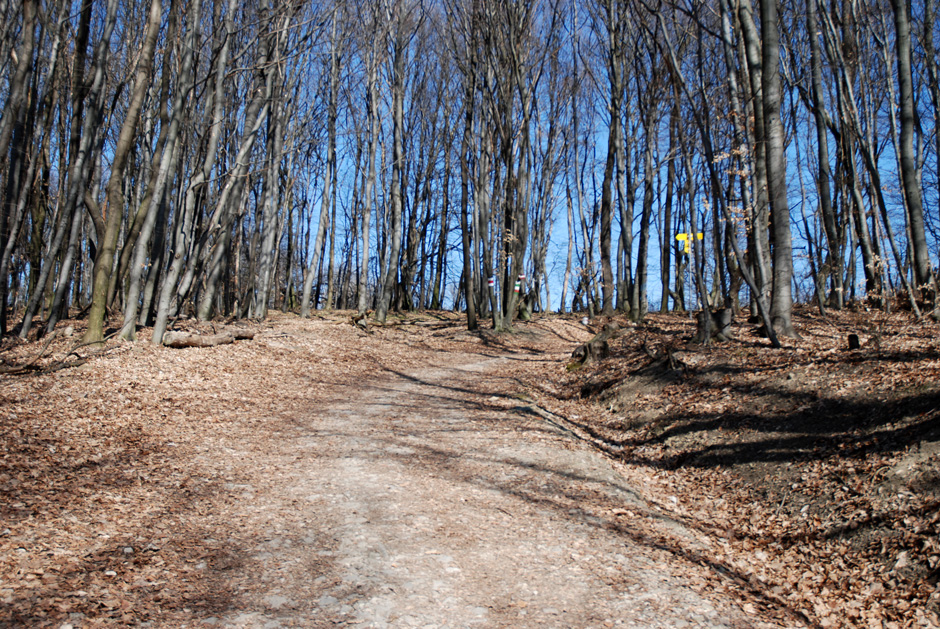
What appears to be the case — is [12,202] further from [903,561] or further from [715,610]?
[903,561]

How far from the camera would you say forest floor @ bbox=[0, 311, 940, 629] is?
327cm

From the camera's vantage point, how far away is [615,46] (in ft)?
61.9

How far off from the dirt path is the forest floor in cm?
2

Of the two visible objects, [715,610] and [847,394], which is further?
[847,394]

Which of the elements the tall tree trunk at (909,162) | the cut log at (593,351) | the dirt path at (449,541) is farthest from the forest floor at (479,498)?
the tall tree trunk at (909,162)

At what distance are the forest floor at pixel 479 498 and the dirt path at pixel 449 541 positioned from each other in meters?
0.02

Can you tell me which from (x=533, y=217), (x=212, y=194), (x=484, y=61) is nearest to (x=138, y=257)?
(x=212, y=194)

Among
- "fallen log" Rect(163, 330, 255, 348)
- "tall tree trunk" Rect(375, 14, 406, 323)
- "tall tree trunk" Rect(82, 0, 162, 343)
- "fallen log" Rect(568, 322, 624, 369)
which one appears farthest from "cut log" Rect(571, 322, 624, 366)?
"tall tree trunk" Rect(82, 0, 162, 343)

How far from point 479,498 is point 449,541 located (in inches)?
37.1

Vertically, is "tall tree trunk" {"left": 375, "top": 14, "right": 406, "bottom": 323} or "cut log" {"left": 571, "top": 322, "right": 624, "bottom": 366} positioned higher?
"tall tree trunk" {"left": 375, "top": 14, "right": 406, "bottom": 323}

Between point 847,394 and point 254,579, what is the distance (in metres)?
5.53

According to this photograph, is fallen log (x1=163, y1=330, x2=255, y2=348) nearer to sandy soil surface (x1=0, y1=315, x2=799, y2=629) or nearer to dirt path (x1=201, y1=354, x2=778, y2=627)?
sandy soil surface (x1=0, y1=315, x2=799, y2=629)

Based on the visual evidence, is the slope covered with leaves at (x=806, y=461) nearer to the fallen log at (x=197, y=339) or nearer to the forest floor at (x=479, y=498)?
the forest floor at (x=479, y=498)

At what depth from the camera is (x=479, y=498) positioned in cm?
496
